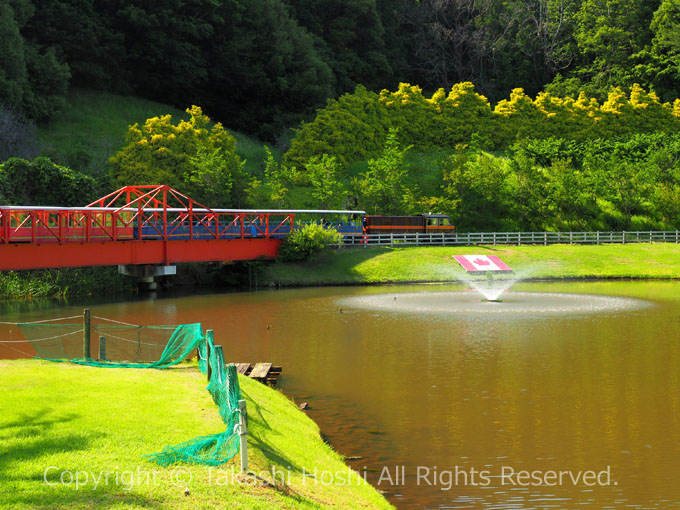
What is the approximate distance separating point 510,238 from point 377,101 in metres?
32.1

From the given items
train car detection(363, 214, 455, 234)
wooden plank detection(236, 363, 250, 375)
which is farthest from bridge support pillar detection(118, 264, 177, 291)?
wooden plank detection(236, 363, 250, 375)

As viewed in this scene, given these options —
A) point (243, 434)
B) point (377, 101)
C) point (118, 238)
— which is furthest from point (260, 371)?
point (377, 101)

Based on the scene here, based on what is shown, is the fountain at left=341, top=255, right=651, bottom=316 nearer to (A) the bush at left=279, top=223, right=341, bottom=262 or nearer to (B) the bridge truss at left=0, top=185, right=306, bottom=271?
(A) the bush at left=279, top=223, right=341, bottom=262

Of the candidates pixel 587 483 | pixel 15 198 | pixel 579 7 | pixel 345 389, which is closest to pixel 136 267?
pixel 15 198

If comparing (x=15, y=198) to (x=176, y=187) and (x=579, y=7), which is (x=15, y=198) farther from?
(x=579, y=7)

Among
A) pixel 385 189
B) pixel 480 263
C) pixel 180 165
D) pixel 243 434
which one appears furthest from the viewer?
pixel 385 189

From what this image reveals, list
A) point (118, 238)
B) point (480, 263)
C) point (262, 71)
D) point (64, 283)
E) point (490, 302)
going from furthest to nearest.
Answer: point (262, 71) < point (480, 263) < point (64, 283) < point (118, 238) < point (490, 302)

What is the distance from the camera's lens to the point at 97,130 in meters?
88.1

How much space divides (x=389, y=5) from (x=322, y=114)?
43311 millimetres

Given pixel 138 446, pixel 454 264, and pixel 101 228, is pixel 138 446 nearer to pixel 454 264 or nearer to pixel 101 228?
pixel 101 228

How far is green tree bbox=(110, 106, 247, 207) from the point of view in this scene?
216ft

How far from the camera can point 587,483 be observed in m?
14.9

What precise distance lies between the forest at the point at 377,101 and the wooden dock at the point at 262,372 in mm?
37047

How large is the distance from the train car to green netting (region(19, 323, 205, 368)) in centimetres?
3978
